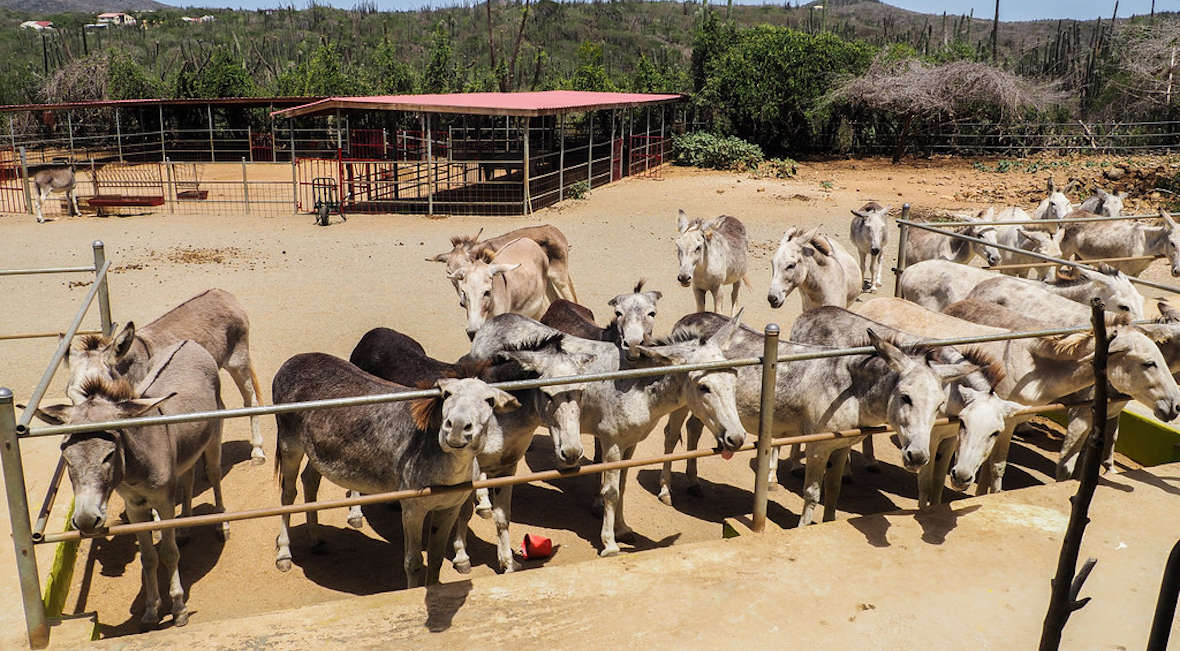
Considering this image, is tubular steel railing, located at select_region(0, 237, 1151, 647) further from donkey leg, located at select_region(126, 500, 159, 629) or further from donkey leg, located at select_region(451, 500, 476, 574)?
donkey leg, located at select_region(451, 500, 476, 574)

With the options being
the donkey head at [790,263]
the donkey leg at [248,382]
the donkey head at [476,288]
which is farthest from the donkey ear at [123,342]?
the donkey head at [790,263]

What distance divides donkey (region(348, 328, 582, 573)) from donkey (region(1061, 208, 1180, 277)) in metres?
10.5

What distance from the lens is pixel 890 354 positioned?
519cm

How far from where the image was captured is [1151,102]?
1190 inches

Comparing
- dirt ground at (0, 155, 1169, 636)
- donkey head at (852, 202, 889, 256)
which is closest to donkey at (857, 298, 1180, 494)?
dirt ground at (0, 155, 1169, 636)

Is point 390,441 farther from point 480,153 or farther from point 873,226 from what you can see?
point 480,153

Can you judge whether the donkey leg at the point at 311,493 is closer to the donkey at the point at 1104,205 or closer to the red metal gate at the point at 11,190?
the donkey at the point at 1104,205

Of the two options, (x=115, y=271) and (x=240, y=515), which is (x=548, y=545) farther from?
(x=115, y=271)

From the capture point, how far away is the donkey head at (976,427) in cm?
503

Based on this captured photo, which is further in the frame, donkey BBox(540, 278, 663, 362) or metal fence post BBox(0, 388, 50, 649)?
donkey BBox(540, 278, 663, 362)

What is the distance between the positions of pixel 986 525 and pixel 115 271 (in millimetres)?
14107

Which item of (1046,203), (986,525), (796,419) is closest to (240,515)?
(796,419)

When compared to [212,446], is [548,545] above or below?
below

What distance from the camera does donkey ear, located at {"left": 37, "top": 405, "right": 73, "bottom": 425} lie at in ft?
14.6
